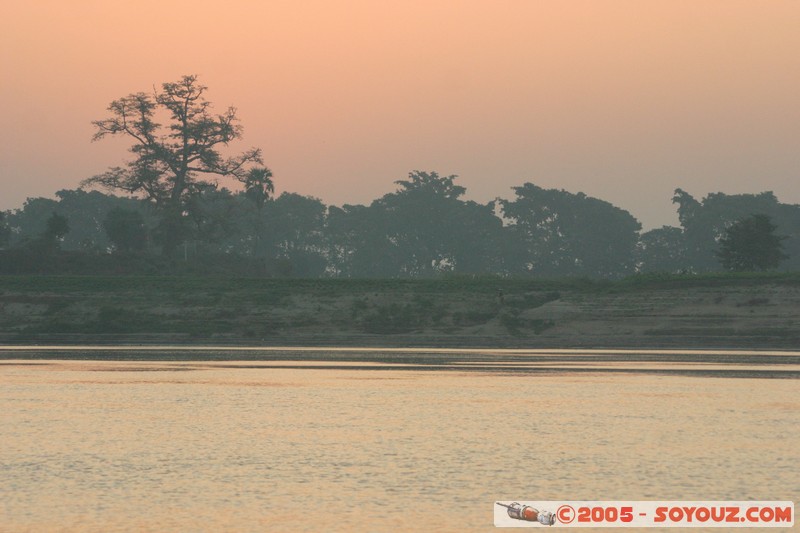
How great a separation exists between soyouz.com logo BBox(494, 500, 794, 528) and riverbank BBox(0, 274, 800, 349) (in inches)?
1792

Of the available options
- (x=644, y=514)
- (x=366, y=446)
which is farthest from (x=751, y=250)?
(x=644, y=514)

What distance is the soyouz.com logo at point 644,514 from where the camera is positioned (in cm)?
1313

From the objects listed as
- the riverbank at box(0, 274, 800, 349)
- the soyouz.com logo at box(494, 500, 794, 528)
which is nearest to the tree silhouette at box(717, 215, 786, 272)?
the riverbank at box(0, 274, 800, 349)

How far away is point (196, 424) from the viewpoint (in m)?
22.8

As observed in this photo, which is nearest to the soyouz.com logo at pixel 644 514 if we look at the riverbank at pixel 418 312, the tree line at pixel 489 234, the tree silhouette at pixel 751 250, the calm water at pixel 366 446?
the calm water at pixel 366 446

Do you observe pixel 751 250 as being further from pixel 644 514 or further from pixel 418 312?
pixel 644 514

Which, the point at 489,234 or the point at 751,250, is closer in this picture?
the point at 751,250

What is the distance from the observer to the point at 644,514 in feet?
44.5

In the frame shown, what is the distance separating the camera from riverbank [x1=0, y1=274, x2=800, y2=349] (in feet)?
209

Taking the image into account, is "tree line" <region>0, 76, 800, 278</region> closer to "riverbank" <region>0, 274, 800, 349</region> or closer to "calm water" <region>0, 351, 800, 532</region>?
"riverbank" <region>0, 274, 800, 349</region>

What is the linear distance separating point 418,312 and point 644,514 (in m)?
57.9

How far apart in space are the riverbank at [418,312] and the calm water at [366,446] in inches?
1101

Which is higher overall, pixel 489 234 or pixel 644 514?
pixel 489 234

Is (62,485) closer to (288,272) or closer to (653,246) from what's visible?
(288,272)
